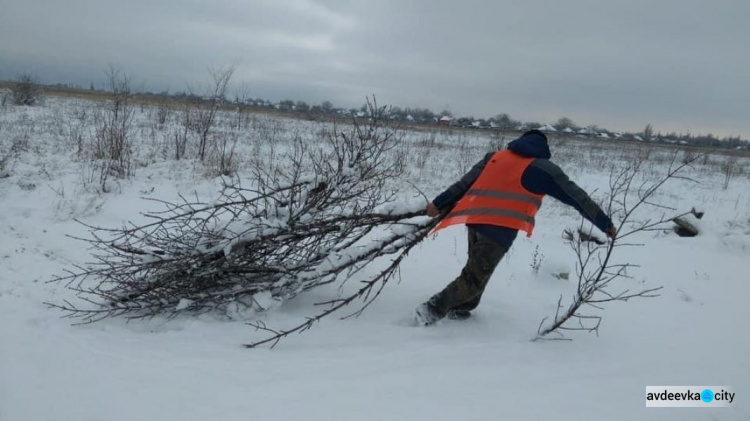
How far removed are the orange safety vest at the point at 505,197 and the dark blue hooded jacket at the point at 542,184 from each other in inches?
1.9

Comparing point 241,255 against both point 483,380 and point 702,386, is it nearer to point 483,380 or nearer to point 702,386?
point 483,380

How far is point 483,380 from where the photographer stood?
2555 mm

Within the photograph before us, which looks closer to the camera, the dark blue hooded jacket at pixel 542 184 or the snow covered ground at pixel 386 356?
the snow covered ground at pixel 386 356

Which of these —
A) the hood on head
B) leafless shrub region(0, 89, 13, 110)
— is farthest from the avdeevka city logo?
leafless shrub region(0, 89, 13, 110)

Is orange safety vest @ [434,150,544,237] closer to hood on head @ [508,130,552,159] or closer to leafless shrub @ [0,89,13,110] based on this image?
hood on head @ [508,130,552,159]

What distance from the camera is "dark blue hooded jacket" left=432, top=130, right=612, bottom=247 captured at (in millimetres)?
2793

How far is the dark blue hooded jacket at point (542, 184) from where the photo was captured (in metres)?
2.79

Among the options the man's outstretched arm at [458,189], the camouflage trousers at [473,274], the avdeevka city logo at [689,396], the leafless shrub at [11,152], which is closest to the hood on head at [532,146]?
the man's outstretched arm at [458,189]

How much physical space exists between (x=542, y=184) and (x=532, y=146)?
30 cm

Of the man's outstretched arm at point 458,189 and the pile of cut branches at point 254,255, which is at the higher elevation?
the man's outstretched arm at point 458,189

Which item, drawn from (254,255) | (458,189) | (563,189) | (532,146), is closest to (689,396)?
(563,189)

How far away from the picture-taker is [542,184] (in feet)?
9.64

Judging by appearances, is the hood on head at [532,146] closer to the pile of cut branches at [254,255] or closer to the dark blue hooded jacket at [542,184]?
the dark blue hooded jacket at [542,184]

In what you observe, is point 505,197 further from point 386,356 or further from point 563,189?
point 386,356
